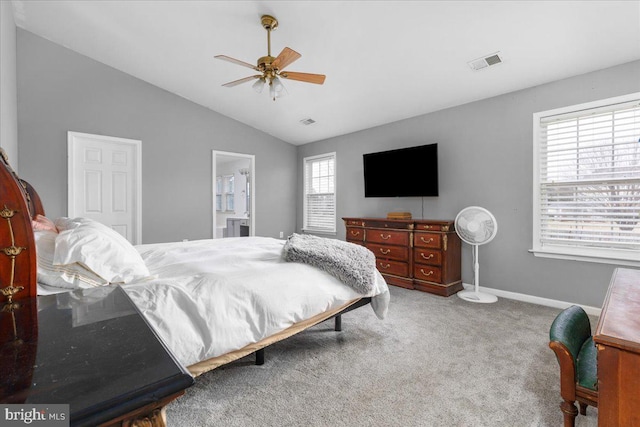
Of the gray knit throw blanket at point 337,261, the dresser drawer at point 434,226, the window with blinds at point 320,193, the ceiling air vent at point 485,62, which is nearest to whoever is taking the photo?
the gray knit throw blanket at point 337,261

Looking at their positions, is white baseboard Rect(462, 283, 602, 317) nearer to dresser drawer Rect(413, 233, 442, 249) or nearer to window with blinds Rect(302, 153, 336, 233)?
dresser drawer Rect(413, 233, 442, 249)

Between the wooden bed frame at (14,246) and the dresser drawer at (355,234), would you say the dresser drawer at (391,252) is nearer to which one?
the dresser drawer at (355,234)

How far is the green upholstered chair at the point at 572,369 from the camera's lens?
1226mm

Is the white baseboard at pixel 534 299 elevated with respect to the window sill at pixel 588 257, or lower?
lower

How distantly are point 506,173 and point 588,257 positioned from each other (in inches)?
47.2

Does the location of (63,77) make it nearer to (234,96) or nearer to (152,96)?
(152,96)

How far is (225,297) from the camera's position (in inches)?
62.1

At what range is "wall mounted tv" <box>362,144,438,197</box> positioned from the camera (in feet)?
13.3

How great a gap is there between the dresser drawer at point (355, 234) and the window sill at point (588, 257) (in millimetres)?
2133

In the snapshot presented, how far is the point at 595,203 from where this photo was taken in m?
3.06

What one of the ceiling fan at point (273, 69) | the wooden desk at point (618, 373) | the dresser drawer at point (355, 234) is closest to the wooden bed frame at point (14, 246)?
the wooden desk at point (618, 373)

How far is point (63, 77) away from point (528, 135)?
19.4 feet

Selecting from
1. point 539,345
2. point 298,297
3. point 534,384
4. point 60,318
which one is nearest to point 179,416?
point 298,297

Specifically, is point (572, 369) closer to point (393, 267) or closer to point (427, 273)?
point (427, 273)
